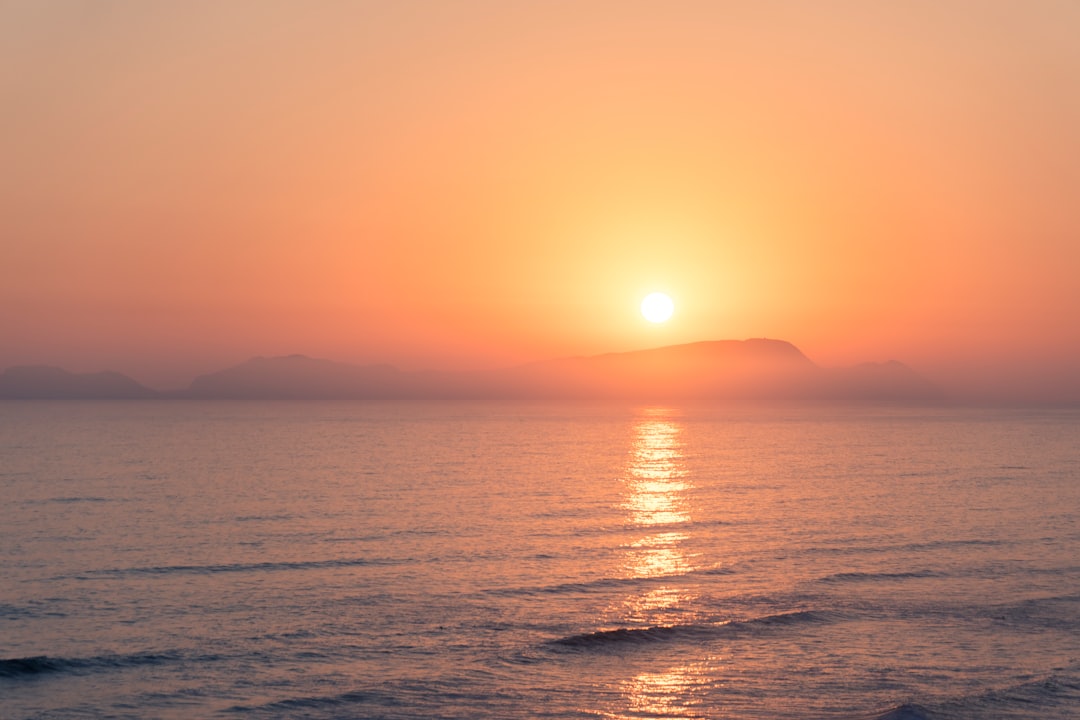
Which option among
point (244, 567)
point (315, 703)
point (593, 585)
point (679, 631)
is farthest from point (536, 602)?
point (244, 567)

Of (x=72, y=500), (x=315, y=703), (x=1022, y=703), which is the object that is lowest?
(x=1022, y=703)

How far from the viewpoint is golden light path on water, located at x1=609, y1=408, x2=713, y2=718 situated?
2656cm

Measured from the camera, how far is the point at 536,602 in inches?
1451

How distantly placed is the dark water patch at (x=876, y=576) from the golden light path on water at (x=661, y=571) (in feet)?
21.1

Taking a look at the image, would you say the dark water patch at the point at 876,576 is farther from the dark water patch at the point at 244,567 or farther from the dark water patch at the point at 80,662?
the dark water patch at the point at 80,662

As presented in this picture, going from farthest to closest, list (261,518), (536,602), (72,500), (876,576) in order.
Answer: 1. (72,500)
2. (261,518)
3. (876,576)
4. (536,602)

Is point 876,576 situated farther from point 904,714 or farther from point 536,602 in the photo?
point 904,714

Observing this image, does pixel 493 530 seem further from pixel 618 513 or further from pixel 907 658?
pixel 907 658

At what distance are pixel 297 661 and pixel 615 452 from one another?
115919 millimetres

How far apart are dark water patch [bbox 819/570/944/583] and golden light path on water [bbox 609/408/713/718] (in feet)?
21.1

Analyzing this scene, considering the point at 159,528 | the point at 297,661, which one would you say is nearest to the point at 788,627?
the point at 297,661

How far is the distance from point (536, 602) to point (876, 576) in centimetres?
1624

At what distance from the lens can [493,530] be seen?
183 ft

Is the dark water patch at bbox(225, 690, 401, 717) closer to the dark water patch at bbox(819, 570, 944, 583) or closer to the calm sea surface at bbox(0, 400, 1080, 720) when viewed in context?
the calm sea surface at bbox(0, 400, 1080, 720)
